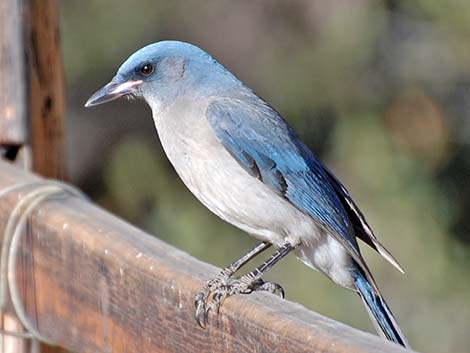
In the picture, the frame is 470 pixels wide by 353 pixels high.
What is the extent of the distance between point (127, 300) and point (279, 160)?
43.1 inches

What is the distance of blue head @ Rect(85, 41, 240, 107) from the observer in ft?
13.8

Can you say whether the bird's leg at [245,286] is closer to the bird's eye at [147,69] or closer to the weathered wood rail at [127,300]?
the weathered wood rail at [127,300]

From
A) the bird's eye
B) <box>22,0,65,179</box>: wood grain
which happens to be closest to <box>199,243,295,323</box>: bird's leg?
the bird's eye

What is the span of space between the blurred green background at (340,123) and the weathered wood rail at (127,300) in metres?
3.74

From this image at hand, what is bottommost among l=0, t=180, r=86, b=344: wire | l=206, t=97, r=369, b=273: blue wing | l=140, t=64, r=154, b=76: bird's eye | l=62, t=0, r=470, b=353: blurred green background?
l=62, t=0, r=470, b=353: blurred green background

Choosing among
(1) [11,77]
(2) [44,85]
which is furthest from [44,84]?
(1) [11,77]

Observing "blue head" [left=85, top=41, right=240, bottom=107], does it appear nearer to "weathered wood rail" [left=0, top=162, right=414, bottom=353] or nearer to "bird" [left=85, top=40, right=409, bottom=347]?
"bird" [left=85, top=40, right=409, bottom=347]

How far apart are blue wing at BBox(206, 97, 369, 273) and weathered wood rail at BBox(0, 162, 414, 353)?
0.56m

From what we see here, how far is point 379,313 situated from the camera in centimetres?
376


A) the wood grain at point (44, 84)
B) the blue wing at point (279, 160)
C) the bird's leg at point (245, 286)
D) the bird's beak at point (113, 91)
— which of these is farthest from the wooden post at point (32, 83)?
the bird's leg at point (245, 286)

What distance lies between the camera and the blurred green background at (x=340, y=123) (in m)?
7.30

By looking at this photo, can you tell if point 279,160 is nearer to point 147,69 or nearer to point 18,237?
point 147,69

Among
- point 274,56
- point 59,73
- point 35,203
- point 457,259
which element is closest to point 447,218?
point 457,259

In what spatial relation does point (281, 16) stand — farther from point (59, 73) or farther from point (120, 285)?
point (120, 285)
